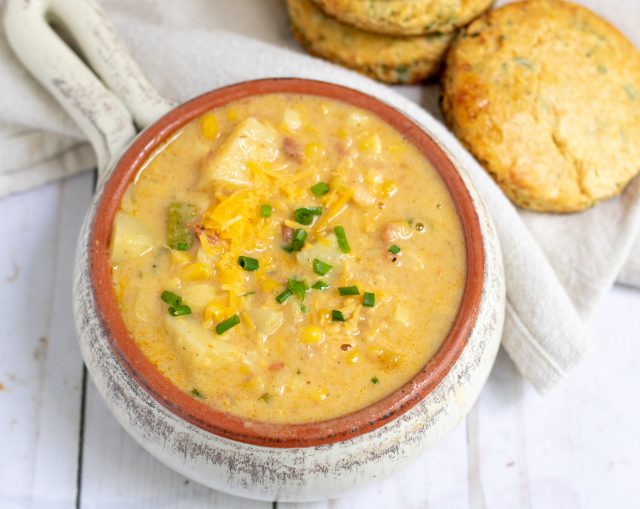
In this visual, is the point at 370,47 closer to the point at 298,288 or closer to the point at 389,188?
the point at 389,188

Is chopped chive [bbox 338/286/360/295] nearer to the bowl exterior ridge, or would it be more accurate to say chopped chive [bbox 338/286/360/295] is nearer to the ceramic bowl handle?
the bowl exterior ridge

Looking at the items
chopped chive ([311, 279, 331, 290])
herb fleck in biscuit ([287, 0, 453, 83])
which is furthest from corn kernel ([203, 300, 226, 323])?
herb fleck in biscuit ([287, 0, 453, 83])

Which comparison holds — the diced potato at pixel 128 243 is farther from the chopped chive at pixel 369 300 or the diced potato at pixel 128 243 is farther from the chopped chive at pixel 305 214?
the chopped chive at pixel 369 300

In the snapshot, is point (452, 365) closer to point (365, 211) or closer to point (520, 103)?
point (365, 211)

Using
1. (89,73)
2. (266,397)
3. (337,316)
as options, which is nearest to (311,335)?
(337,316)

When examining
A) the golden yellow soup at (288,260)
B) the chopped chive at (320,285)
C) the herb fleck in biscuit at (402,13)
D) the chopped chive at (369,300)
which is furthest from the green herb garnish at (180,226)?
the herb fleck in biscuit at (402,13)
